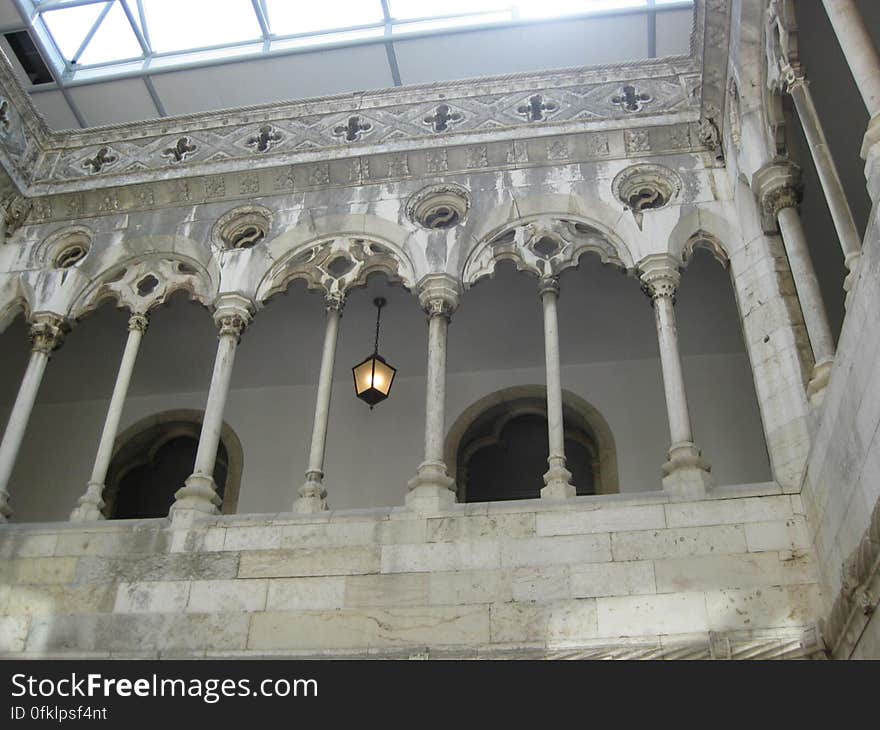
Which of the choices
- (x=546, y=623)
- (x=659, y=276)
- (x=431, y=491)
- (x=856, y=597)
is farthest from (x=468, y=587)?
(x=659, y=276)

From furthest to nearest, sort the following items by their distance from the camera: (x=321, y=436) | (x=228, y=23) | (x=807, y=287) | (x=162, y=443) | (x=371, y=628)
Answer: (x=228, y=23), (x=162, y=443), (x=321, y=436), (x=807, y=287), (x=371, y=628)

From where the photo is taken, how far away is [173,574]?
6402mm

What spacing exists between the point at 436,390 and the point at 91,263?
3708 mm

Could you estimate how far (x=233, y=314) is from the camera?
776 centimetres

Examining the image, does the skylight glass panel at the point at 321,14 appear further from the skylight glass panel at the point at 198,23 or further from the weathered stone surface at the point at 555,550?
the weathered stone surface at the point at 555,550

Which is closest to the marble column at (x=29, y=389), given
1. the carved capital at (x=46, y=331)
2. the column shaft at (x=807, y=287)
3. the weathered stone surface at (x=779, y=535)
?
the carved capital at (x=46, y=331)

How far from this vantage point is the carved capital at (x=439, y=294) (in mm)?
7410

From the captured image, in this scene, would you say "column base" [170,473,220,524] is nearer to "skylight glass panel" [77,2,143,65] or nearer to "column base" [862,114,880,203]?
"column base" [862,114,880,203]

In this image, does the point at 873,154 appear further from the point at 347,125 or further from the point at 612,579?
the point at 347,125

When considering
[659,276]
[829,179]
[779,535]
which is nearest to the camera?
[829,179]

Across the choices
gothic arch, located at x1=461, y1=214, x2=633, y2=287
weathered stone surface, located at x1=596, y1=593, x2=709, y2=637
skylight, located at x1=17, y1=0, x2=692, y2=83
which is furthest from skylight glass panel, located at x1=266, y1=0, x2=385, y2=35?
weathered stone surface, located at x1=596, y1=593, x2=709, y2=637

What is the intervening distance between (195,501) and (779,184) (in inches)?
189

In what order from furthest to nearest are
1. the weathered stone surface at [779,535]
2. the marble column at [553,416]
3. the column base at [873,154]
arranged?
the marble column at [553,416]
the weathered stone surface at [779,535]
the column base at [873,154]

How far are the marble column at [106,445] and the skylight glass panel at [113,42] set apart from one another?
15.3 ft
